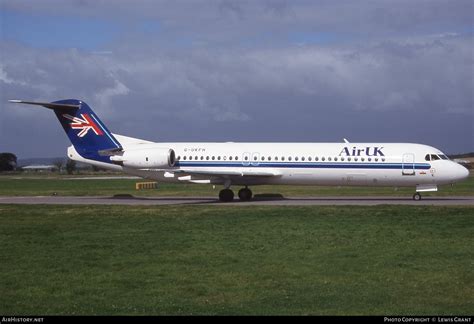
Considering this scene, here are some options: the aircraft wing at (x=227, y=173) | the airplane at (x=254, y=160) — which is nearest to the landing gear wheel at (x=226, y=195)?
the airplane at (x=254, y=160)

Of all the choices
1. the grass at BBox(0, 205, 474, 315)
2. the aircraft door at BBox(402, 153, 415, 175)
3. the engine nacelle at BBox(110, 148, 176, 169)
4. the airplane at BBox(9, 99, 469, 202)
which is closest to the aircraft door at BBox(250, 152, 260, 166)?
the airplane at BBox(9, 99, 469, 202)

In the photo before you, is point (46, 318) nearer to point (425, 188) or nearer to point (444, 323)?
point (444, 323)

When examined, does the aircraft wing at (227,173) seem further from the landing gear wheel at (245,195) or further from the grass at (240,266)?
the grass at (240,266)

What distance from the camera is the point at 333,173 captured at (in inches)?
1258

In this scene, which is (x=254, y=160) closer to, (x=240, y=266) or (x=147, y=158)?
(x=147, y=158)

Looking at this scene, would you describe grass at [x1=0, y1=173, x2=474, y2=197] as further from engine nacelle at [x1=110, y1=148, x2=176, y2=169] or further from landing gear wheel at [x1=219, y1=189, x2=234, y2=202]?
engine nacelle at [x1=110, y1=148, x2=176, y2=169]

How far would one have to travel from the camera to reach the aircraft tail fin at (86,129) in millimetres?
34906

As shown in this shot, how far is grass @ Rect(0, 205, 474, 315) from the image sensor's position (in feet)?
32.0

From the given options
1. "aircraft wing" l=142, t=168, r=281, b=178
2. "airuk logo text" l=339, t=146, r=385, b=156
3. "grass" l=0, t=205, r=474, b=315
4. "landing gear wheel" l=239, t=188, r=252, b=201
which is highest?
"airuk logo text" l=339, t=146, r=385, b=156

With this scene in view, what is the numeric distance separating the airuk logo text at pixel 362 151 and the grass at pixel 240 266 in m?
10.1

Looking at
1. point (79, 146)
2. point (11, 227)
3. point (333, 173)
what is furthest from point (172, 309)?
point (79, 146)

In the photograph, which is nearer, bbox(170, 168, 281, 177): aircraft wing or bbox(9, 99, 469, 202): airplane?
bbox(9, 99, 469, 202): airplane

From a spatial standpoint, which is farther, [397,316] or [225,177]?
[225,177]

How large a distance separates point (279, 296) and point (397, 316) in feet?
6.52
